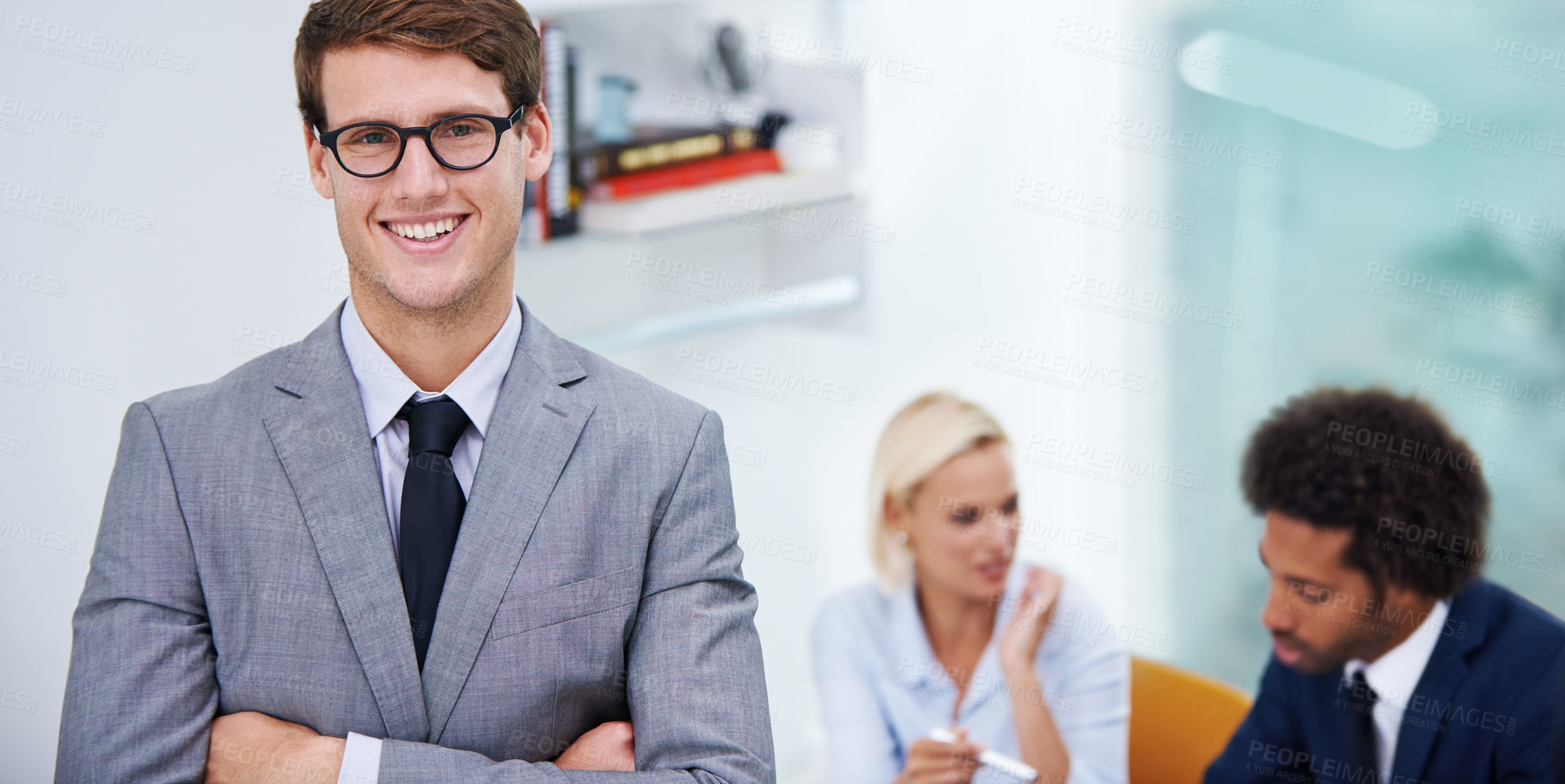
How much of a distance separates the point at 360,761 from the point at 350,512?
27 cm

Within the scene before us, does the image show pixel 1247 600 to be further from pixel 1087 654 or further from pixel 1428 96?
pixel 1428 96

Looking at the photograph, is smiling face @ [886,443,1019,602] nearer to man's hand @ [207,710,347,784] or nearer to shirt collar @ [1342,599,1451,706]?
shirt collar @ [1342,599,1451,706]

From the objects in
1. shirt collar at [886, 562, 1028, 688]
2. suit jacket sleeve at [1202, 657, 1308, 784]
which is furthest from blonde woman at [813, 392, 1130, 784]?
suit jacket sleeve at [1202, 657, 1308, 784]

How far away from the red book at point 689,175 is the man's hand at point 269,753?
141 cm

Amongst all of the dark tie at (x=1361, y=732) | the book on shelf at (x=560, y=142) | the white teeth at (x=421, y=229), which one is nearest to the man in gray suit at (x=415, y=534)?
the white teeth at (x=421, y=229)

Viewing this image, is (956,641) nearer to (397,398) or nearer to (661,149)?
(661,149)

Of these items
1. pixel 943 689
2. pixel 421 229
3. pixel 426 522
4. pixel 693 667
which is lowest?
pixel 943 689

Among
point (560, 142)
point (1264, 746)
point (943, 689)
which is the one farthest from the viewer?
point (943, 689)

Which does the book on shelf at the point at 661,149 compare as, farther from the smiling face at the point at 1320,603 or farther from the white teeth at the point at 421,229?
the smiling face at the point at 1320,603

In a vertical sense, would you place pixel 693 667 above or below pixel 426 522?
below

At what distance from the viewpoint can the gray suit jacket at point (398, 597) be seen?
4.13 feet

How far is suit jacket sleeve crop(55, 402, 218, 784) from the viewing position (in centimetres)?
123

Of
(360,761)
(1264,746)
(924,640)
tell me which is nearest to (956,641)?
(924,640)

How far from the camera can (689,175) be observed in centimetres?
261
